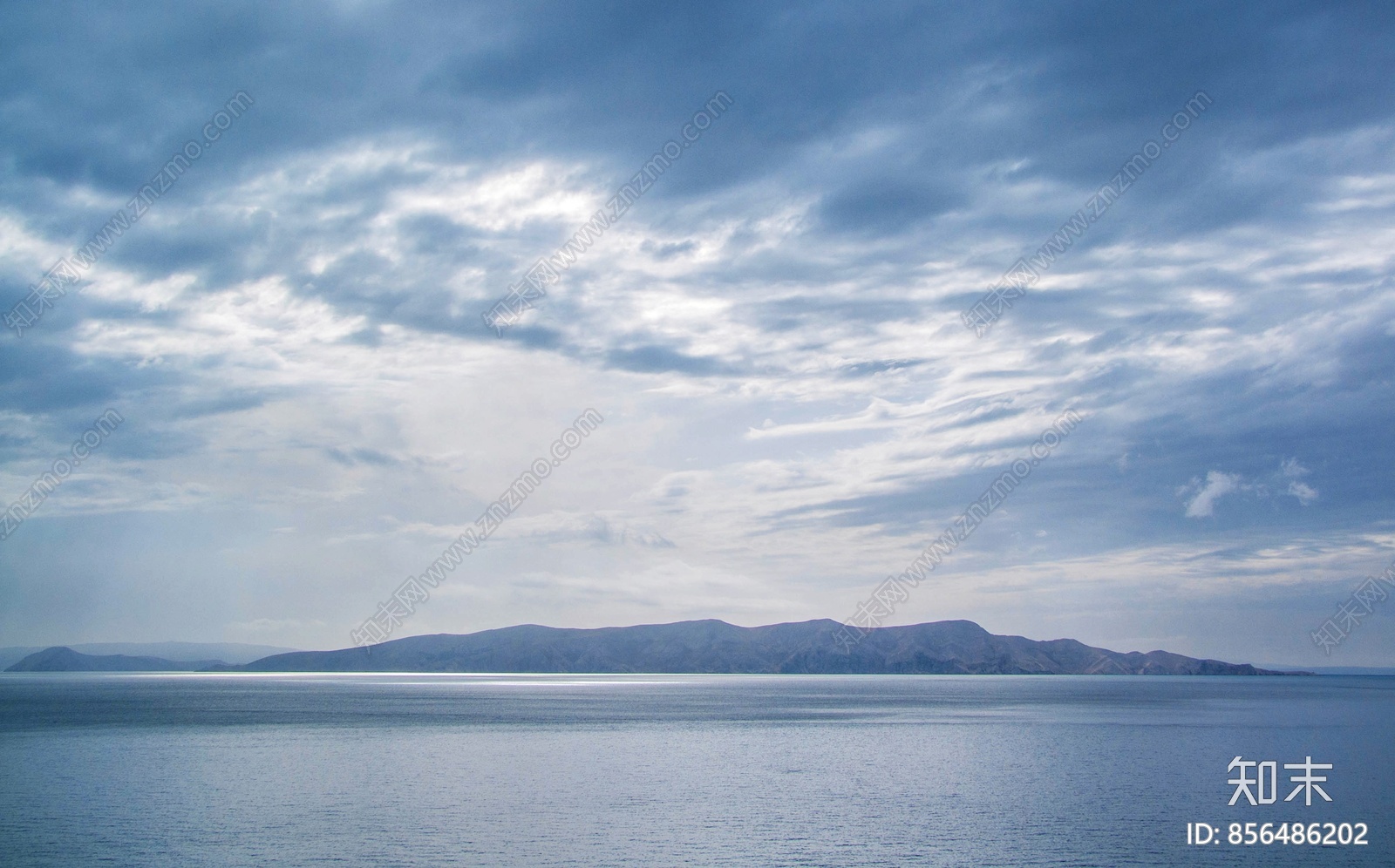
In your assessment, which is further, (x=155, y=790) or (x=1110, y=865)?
(x=155, y=790)

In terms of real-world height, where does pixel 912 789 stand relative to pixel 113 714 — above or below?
above

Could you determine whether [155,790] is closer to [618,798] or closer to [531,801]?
[531,801]

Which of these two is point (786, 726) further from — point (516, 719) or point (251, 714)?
point (251, 714)

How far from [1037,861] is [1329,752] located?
70647 millimetres

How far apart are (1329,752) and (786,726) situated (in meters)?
69.4

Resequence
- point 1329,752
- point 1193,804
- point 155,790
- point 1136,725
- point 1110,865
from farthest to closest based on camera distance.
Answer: point 1136,725 < point 1329,752 < point 155,790 < point 1193,804 < point 1110,865

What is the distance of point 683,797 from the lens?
70.7 m

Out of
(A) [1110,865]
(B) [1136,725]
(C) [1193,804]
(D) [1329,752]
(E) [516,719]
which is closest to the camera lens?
(A) [1110,865]

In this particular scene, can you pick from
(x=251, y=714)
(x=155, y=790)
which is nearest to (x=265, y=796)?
(x=155, y=790)

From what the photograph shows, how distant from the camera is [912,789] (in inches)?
2936

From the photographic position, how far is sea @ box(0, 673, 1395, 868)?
171ft

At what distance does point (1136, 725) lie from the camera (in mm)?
143250

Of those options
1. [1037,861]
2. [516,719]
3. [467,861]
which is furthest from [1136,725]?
[467,861]

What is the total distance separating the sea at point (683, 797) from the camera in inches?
2053
